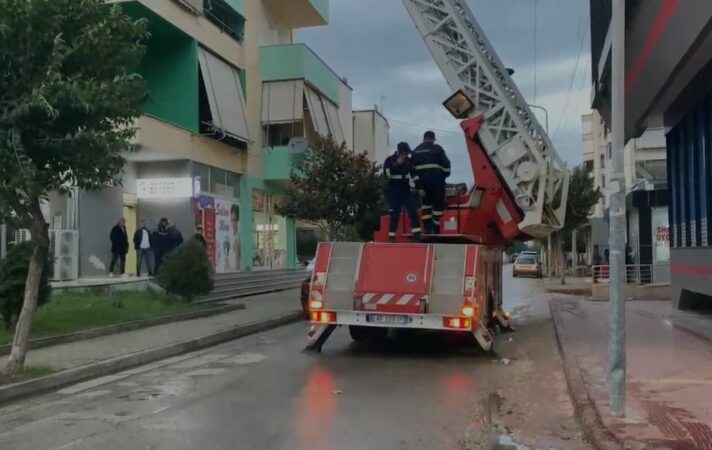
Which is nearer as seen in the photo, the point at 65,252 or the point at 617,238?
the point at 617,238

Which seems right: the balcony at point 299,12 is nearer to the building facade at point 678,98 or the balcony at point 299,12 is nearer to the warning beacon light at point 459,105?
the building facade at point 678,98

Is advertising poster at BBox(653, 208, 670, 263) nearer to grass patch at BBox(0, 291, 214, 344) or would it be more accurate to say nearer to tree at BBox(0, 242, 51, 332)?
grass patch at BBox(0, 291, 214, 344)

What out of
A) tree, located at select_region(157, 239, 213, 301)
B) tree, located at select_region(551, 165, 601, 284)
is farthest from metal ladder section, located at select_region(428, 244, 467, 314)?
tree, located at select_region(551, 165, 601, 284)

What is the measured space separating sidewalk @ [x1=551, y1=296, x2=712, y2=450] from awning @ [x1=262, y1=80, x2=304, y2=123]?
14.0 metres

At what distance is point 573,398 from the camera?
8289mm

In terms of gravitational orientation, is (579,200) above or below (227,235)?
above

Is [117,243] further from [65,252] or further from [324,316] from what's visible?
[324,316]

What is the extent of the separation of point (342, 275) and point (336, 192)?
→ 35.8ft

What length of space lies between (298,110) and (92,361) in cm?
1798

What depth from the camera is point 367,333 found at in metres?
13.4

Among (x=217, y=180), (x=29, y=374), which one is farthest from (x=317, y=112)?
(x=29, y=374)

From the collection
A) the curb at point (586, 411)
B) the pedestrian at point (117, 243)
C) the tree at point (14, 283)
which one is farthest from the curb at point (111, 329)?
the curb at point (586, 411)

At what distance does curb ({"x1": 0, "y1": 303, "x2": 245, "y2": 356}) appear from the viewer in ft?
38.9

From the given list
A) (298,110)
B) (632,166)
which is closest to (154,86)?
(298,110)
